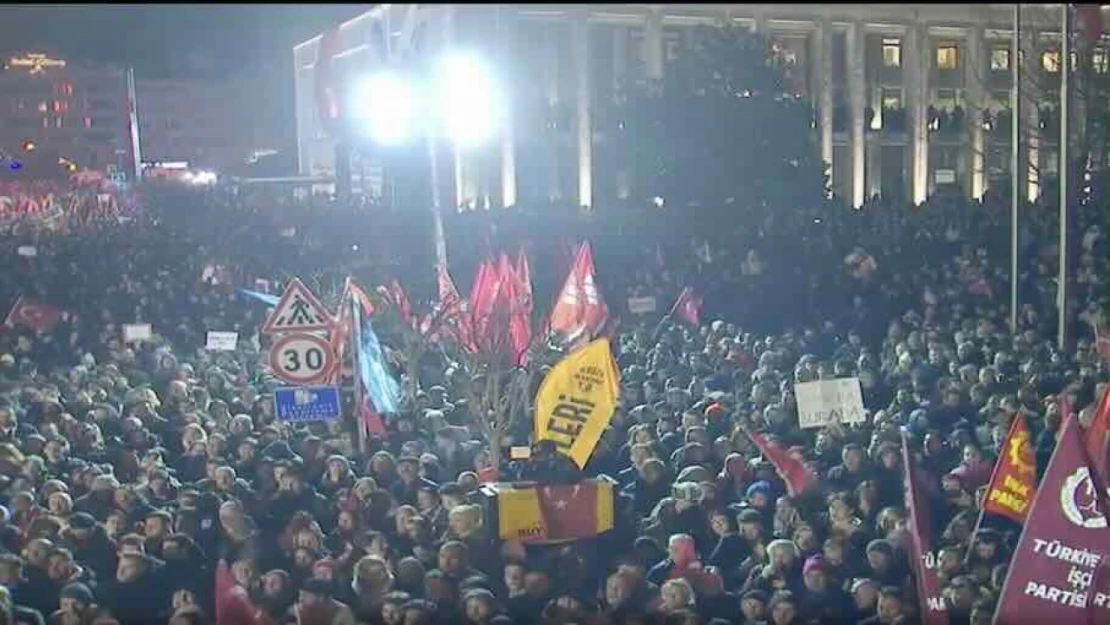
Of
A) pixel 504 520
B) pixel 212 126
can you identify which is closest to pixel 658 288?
pixel 212 126

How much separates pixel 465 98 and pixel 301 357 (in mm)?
6874

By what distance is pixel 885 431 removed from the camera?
6.02 metres

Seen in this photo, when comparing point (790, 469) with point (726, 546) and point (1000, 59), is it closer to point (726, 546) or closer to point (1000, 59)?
point (726, 546)

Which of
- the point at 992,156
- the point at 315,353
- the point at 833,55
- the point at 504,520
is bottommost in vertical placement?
the point at 504,520

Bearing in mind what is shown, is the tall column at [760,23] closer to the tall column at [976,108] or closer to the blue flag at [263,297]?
the tall column at [976,108]

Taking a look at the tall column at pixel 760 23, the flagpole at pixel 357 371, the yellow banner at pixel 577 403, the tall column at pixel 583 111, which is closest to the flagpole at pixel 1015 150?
the tall column at pixel 760 23

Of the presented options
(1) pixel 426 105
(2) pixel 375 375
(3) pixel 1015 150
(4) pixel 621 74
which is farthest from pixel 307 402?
(4) pixel 621 74

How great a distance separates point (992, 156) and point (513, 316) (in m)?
5.53

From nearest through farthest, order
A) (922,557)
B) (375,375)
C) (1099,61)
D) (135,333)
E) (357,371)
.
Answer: (922,557) → (357,371) → (375,375) → (135,333) → (1099,61)

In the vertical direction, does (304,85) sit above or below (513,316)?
above

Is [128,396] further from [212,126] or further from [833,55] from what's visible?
[833,55]

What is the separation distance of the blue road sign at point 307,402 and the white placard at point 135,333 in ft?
9.03

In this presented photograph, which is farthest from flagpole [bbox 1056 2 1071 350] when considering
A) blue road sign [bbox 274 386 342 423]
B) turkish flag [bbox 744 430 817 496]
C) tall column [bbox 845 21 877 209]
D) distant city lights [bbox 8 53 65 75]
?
distant city lights [bbox 8 53 65 75]

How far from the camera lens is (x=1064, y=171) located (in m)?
9.91
